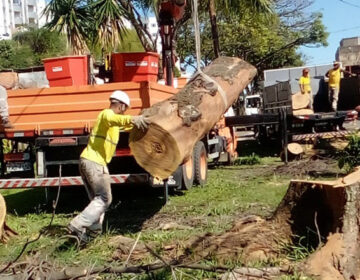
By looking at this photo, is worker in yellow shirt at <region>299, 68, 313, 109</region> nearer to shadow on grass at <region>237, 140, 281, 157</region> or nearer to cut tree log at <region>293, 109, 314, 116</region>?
cut tree log at <region>293, 109, 314, 116</region>

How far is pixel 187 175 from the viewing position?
374 inches

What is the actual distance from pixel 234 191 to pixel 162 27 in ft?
10.9

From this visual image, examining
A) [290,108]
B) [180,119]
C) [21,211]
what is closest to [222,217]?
[180,119]

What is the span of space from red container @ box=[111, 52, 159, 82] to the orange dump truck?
0.44 meters

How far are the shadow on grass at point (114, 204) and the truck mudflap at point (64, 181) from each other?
52cm

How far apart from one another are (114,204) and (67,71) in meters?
2.18

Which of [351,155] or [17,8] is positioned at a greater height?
[17,8]

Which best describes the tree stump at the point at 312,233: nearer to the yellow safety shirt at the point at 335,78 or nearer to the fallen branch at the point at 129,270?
the fallen branch at the point at 129,270

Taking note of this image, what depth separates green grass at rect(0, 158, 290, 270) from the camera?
20.9 feet

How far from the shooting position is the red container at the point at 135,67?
8.99 meters

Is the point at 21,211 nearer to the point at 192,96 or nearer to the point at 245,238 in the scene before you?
the point at 192,96

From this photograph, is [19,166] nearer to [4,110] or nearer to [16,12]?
[4,110]

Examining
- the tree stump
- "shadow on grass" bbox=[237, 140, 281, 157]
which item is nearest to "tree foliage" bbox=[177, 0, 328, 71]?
"shadow on grass" bbox=[237, 140, 281, 157]

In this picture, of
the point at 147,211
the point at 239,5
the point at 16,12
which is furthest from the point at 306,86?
the point at 16,12
